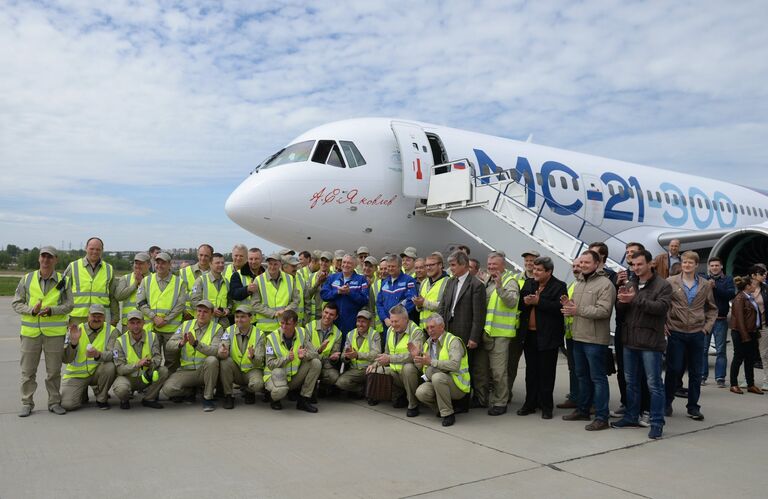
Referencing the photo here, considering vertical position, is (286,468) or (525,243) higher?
(525,243)

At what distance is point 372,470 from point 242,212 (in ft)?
20.9

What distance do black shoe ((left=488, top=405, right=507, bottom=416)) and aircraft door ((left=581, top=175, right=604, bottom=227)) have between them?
28.0 feet

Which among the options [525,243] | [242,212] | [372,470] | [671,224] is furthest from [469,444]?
[671,224]

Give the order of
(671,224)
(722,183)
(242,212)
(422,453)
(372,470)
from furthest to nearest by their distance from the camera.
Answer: (722,183)
(671,224)
(242,212)
(422,453)
(372,470)

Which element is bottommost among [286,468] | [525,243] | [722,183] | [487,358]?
[286,468]

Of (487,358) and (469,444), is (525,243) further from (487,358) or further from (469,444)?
Result: (469,444)

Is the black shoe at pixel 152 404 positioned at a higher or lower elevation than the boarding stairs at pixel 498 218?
lower

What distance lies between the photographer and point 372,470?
170 inches

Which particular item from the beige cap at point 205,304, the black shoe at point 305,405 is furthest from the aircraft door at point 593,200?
the beige cap at point 205,304

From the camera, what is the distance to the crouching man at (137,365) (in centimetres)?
612

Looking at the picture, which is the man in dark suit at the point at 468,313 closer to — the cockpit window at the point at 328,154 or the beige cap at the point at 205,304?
the beige cap at the point at 205,304

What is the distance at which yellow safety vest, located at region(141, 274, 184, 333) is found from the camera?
6.71 metres

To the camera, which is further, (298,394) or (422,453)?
(298,394)

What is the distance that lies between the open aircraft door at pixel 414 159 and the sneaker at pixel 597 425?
19.5 ft
